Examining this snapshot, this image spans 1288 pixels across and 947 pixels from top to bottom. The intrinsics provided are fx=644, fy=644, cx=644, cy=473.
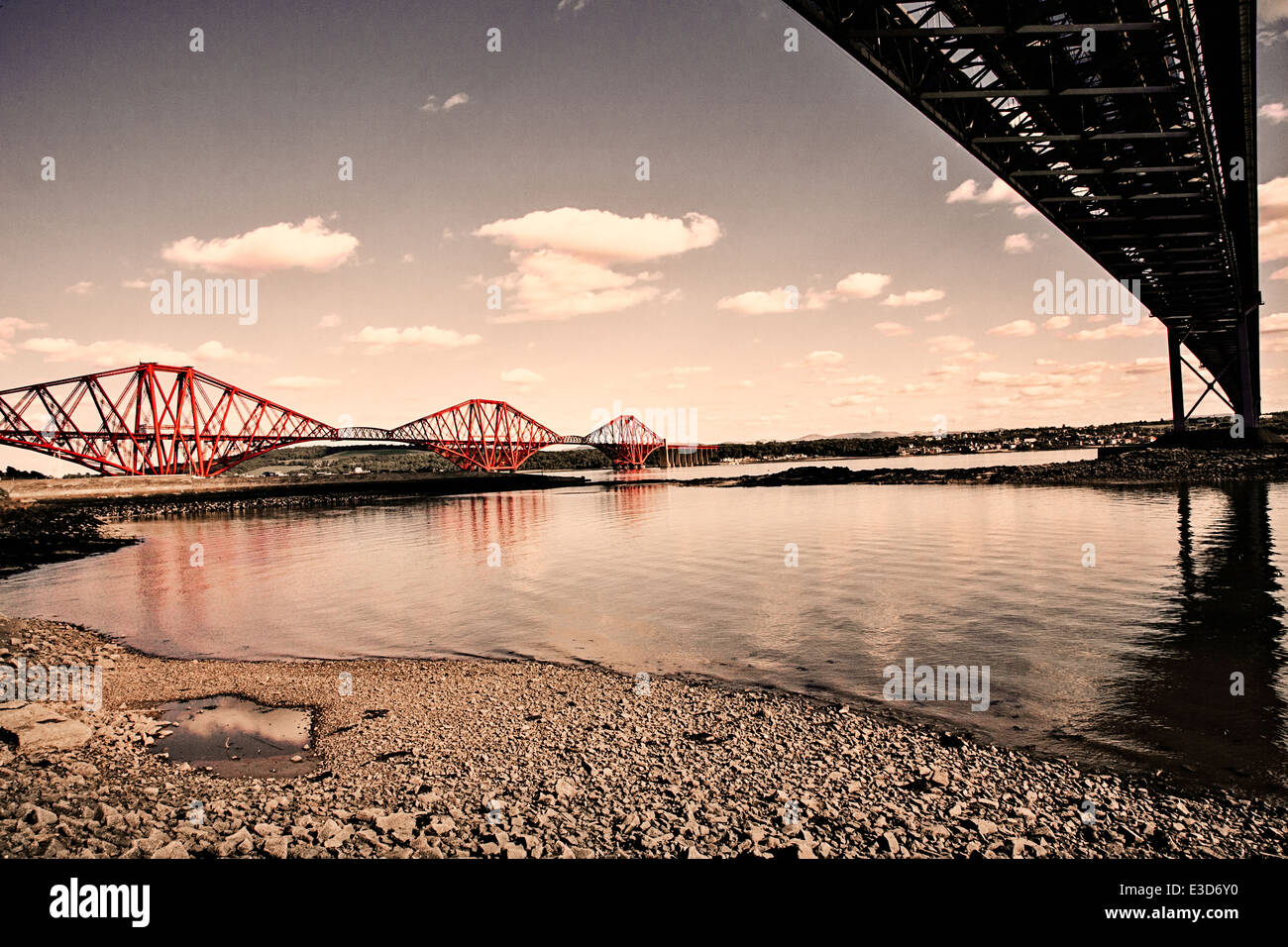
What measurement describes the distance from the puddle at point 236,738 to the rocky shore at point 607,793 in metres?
0.23

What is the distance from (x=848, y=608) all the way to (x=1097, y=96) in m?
12.1

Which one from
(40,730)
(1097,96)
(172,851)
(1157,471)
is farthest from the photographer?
(1157,471)

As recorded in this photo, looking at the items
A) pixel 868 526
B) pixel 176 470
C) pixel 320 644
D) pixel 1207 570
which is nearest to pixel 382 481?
pixel 176 470

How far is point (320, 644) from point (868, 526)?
2603cm

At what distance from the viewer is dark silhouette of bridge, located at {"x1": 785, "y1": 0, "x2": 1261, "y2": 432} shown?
11859 millimetres

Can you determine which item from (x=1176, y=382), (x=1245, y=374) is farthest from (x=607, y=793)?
(x=1176, y=382)

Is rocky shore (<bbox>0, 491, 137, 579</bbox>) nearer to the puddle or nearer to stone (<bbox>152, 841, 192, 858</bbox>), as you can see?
the puddle

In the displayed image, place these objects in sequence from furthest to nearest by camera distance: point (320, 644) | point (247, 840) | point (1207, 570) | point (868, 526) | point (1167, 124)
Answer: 1. point (868, 526)
2. point (1167, 124)
3. point (1207, 570)
4. point (320, 644)
5. point (247, 840)

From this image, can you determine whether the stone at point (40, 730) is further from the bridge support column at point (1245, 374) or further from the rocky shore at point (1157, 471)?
the bridge support column at point (1245, 374)

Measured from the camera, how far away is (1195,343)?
180 feet

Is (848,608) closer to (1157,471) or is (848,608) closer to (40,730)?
(40,730)

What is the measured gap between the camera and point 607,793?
6090mm
